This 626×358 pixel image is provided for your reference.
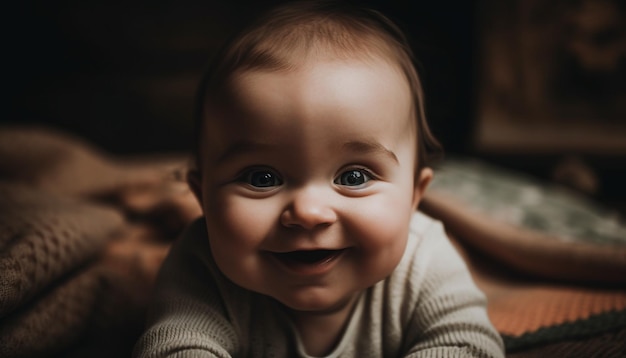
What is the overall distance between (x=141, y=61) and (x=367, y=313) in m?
1.72

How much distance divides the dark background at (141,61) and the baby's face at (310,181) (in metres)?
1.47

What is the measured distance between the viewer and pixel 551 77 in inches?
83.0

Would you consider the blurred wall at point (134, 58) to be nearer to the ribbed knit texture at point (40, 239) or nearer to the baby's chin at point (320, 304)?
the ribbed knit texture at point (40, 239)

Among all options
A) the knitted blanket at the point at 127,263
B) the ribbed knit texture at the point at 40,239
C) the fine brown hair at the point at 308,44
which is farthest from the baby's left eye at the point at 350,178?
the ribbed knit texture at the point at 40,239

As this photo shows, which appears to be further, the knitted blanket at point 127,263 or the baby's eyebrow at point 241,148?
the knitted blanket at point 127,263

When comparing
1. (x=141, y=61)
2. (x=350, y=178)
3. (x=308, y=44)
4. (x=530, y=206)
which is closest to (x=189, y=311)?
(x=350, y=178)

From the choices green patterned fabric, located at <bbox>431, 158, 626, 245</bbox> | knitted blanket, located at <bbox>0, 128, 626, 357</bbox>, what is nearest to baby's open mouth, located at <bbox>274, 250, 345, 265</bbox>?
knitted blanket, located at <bbox>0, 128, 626, 357</bbox>

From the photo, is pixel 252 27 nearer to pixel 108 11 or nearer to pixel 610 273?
pixel 610 273

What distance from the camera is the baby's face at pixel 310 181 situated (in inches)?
27.0

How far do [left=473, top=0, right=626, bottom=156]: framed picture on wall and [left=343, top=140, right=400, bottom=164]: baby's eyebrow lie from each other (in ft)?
5.11

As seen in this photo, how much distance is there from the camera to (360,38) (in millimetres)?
751

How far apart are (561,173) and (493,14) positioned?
638 mm

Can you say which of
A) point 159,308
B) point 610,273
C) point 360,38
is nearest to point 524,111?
point 610,273

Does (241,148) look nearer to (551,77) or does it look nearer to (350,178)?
(350,178)
